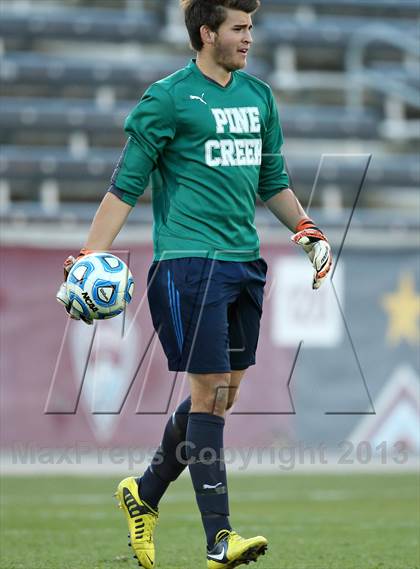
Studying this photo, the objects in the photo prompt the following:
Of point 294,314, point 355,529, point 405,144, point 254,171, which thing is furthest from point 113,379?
point 405,144

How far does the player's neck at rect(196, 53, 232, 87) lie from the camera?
4.16 m

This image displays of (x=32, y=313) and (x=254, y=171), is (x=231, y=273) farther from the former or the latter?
(x=32, y=313)

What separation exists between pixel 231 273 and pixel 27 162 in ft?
31.3

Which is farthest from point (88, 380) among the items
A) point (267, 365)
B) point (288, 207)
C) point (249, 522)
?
point (288, 207)

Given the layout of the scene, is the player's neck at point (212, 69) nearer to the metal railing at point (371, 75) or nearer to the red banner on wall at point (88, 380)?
the red banner on wall at point (88, 380)

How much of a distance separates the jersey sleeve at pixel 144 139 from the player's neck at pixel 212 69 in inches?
8.3

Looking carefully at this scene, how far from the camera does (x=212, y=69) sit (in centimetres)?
417

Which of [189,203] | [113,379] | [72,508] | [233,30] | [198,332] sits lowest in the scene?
[72,508]

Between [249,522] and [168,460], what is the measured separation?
2218 mm

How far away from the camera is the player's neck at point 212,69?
416cm

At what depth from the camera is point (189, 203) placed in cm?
410

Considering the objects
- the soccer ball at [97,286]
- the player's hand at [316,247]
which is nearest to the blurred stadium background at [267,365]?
the player's hand at [316,247]

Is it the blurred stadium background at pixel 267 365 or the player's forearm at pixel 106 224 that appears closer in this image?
the player's forearm at pixel 106 224

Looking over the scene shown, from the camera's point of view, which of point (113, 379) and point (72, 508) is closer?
point (72, 508)
